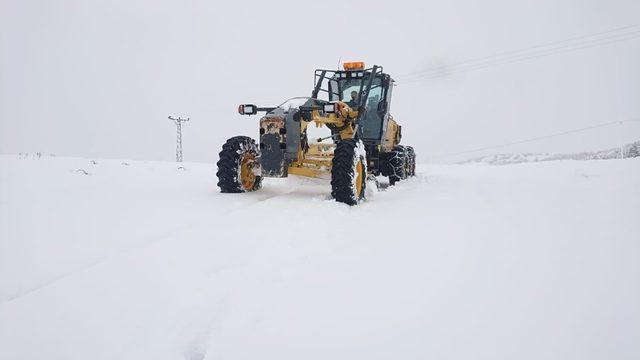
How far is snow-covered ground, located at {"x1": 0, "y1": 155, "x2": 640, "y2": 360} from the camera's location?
1.79 metres

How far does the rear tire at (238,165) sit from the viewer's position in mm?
6387

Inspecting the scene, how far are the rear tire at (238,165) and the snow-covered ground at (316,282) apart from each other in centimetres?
182

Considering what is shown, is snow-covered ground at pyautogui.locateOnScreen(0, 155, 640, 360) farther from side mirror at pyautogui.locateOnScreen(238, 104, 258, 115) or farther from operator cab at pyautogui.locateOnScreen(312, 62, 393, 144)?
operator cab at pyautogui.locateOnScreen(312, 62, 393, 144)

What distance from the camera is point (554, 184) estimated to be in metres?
7.07

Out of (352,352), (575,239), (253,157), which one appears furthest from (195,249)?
(253,157)

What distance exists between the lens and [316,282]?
2.46 meters

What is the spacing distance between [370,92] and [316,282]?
7.23m

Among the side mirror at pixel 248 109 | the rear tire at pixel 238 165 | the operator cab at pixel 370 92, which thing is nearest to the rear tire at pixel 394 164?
the operator cab at pixel 370 92

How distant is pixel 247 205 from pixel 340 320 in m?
3.56

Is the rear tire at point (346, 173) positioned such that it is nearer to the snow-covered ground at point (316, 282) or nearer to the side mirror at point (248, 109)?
the snow-covered ground at point (316, 282)

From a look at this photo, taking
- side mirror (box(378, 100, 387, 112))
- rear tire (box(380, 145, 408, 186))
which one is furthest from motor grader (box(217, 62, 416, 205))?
rear tire (box(380, 145, 408, 186))

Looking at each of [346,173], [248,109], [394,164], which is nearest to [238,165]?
[248,109]

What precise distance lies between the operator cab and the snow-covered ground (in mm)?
4494

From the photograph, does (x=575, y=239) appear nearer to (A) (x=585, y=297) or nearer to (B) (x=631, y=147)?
(A) (x=585, y=297)
